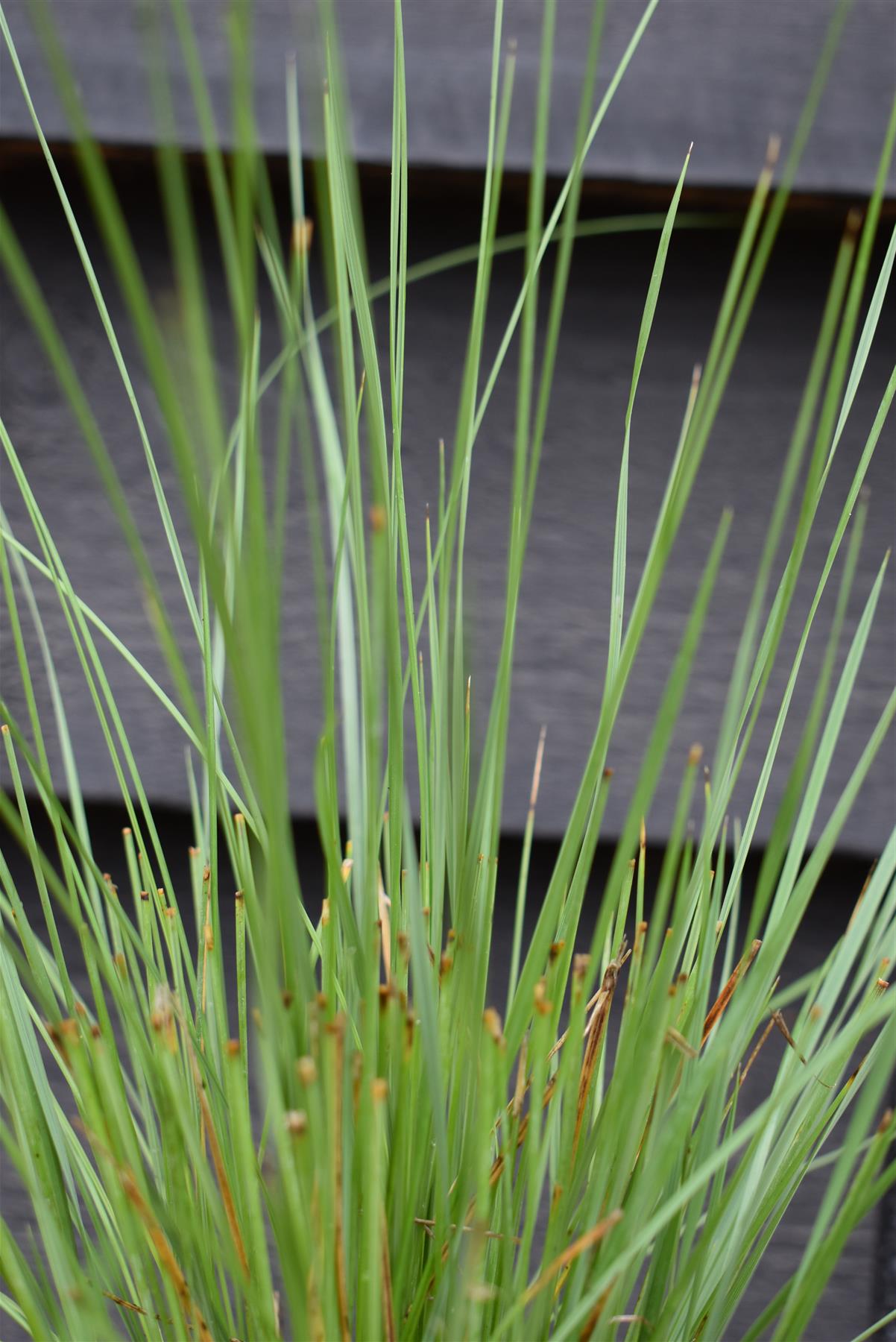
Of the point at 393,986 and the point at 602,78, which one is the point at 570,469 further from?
the point at 393,986

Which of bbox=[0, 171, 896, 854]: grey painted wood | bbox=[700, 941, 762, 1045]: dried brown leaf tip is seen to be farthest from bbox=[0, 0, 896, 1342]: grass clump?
bbox=[0, 171, 896, 854]: grey painted wood

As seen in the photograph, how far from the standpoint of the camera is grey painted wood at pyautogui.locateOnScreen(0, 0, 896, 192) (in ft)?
1.78

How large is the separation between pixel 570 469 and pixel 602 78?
199 mm

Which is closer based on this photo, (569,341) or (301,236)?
(301,236)

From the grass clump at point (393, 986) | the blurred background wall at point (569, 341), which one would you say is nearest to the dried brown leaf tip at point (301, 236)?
the grass clump at point (393, 986)

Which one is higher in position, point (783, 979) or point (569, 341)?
point (569, 341)

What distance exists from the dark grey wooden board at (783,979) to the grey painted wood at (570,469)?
0.09ft

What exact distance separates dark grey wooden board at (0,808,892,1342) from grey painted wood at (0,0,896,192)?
0.38 meters

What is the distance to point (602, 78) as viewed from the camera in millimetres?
535

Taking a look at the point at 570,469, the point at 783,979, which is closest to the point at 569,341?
the point at 570,469

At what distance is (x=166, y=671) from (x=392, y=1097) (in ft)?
1.32

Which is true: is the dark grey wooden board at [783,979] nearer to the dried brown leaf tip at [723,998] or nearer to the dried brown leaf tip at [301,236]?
the dried brown leaf tip at [723,998]

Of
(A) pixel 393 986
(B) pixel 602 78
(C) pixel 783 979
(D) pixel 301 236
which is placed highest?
(B) pixel 602 78

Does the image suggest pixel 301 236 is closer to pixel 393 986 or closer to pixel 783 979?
pixel 393 986
